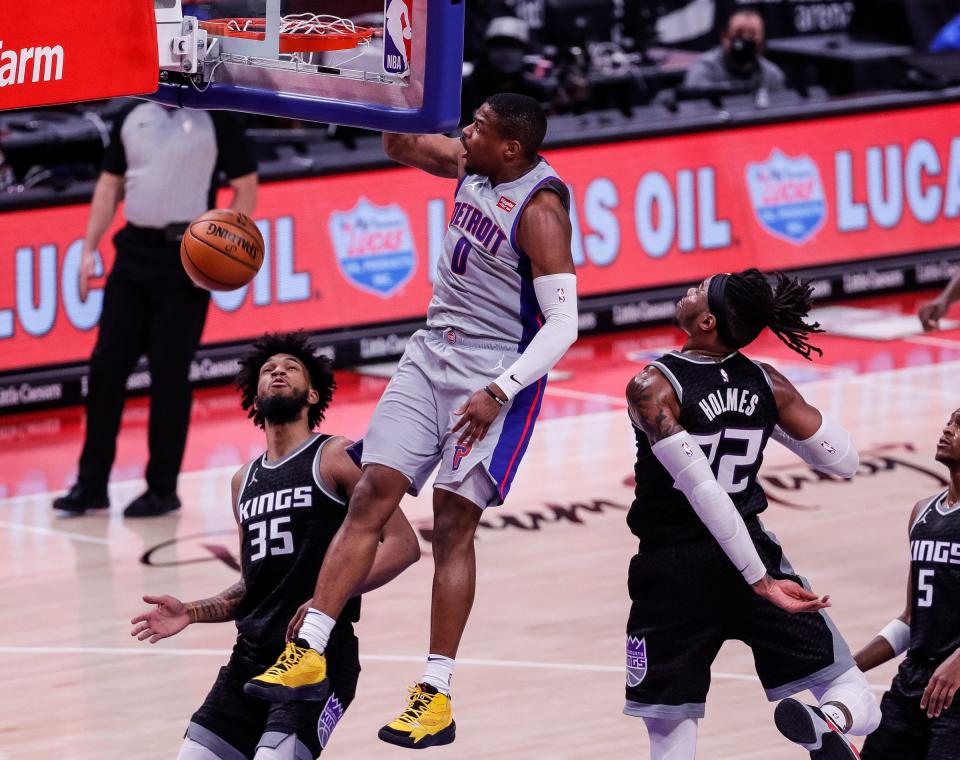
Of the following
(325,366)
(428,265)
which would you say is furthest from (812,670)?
(428,265)

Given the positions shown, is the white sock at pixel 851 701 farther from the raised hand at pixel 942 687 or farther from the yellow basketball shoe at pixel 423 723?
the yellow basketball shoe at pixel 423 723

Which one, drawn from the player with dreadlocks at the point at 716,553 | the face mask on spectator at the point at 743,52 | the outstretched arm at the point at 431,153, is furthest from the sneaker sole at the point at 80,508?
the face mask on spectator at the point at 743,52

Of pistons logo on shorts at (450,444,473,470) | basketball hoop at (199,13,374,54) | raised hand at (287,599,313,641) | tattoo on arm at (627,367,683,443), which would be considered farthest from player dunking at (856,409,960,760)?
basketball hoop at (199,13,374,54)

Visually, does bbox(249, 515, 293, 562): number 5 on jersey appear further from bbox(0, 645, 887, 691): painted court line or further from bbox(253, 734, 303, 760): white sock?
bbox(0, 645, 887, 691): painted court line

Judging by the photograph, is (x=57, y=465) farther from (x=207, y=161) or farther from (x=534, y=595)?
(x=534, y=595)

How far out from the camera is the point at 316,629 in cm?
669

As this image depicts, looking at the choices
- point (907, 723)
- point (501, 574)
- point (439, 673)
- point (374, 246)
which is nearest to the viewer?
point (907, 723)

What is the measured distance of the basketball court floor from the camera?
8398 mm

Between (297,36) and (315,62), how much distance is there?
15 cm

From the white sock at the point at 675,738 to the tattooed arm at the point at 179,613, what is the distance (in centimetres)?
141

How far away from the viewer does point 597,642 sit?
9.40m

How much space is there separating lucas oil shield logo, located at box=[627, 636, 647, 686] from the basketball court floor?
0.11ft

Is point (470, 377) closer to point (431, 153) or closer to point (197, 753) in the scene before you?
point (431, 153)

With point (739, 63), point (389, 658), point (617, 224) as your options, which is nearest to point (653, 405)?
point (389, 658)
